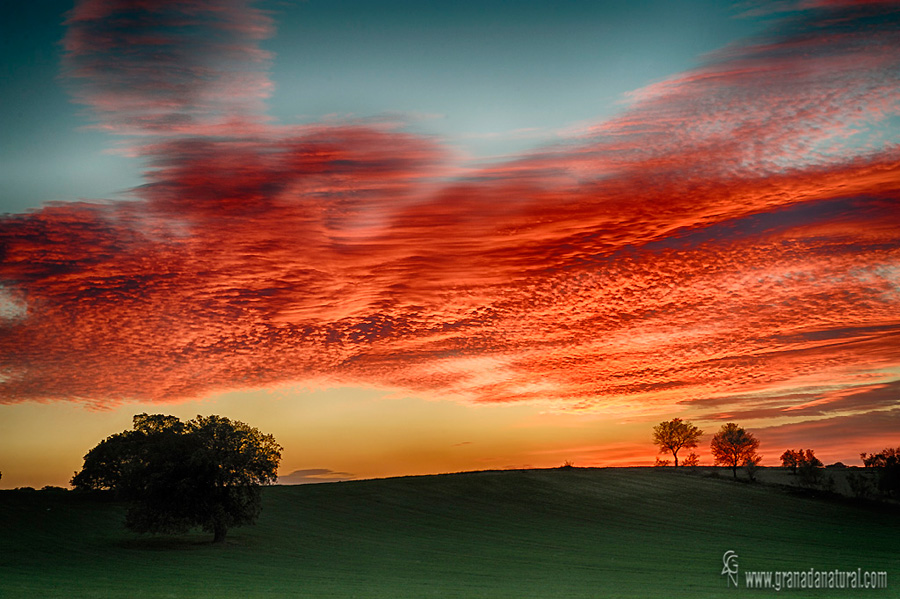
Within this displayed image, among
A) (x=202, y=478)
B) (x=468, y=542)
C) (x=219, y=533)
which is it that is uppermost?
(x=202, y=478)

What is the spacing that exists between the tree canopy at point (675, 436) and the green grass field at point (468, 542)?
83.5ft

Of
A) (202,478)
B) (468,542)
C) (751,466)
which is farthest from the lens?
(751,466)

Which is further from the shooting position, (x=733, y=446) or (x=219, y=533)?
(x=733, y=446)

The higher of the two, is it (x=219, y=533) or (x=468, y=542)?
(x=219, y=533)

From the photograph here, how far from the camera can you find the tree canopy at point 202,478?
52406 mm

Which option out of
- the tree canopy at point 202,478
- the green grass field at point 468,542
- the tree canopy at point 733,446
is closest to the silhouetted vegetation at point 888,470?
the green grass field at point 468,542

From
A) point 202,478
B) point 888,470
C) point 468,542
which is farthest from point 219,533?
point 888,470

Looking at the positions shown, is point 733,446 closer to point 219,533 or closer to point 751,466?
point 751,466

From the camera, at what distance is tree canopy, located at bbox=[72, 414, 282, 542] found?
5241 centimetres

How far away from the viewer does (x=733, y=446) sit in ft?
386

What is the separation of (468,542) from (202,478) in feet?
72.8

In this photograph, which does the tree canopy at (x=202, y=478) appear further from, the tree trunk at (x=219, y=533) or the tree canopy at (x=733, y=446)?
the tree canopy at (x=733, y=446)

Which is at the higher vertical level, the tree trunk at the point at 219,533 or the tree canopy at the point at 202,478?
the tree canopy at the point at 202,478

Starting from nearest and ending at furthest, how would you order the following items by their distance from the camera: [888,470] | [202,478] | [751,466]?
[202,478]
[888,470]
[751,466]
